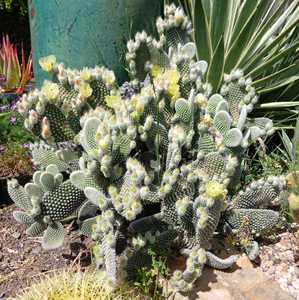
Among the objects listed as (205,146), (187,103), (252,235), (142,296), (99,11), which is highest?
(99,11)

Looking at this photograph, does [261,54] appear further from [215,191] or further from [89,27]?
[215,191]

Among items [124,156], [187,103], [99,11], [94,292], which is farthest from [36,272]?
[99,11]

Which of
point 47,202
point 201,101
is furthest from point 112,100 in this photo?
point 47,202

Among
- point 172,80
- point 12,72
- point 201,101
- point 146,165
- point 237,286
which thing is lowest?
point 237,286

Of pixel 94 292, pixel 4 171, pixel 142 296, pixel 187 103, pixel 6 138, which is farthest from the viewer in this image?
pixel 6 138

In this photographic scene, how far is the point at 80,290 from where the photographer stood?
6.79 feet

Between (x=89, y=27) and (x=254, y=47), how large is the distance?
1047 millimetres

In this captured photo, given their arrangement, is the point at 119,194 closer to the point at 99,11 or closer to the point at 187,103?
the point at 187,103

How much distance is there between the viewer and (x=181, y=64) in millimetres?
2645

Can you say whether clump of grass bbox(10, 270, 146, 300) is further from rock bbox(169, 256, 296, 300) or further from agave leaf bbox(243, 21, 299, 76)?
agave leaf bbox(243, 21, 299, 76)

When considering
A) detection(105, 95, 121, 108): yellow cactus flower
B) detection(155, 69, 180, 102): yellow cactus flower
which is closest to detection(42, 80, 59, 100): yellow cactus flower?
detection(105, 95, 121, 108): yellow cactus flower

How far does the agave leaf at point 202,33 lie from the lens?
2.97 meters

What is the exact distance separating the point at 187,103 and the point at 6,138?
1721 millimetres

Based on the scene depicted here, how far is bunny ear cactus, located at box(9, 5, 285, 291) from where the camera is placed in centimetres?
221
